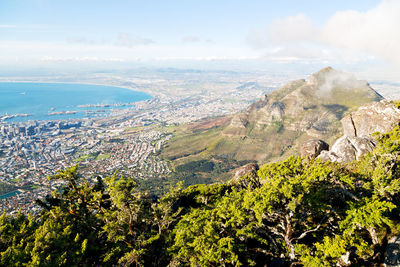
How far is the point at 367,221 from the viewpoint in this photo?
2089 centimetres

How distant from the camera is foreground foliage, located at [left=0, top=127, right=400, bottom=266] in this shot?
2136cm

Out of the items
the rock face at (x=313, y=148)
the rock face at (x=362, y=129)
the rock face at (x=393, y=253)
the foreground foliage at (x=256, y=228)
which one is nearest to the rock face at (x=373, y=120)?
the rock face at (x=362, y=129)

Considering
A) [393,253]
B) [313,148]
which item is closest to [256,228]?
[393,253]

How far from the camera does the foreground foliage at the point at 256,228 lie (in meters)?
21.4

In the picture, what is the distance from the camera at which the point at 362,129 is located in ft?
202

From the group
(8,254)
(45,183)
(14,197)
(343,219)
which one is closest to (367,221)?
(343,219)

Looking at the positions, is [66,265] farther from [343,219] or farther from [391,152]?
[391,152]

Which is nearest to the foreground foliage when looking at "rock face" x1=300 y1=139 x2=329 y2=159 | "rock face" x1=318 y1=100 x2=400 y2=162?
"rock face" x1=318 y1=100 x2=400 y2=162

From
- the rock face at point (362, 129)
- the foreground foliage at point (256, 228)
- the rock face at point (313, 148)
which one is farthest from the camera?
the rock face at point (313, 148)

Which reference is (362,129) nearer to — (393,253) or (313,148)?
(313,148)

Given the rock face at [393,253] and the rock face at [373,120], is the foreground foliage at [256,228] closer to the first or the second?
the rock face at [393,253]

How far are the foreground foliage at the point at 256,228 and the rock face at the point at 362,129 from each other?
16.6 m

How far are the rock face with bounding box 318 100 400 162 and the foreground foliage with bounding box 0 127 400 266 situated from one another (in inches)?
654

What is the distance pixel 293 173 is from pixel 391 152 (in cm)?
1345
